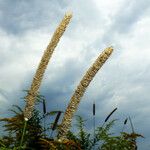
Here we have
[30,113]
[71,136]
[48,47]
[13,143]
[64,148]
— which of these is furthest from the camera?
[48,47]

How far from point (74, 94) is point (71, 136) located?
933 millimetres

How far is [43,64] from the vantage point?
12016mm

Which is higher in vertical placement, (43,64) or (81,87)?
(43,64)

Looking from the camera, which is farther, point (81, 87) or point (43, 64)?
point (43, 64)

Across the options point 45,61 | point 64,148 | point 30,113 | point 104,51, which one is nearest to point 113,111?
point 104,51

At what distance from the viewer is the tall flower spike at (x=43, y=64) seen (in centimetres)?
1127

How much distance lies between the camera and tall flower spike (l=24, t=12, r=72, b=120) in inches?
444

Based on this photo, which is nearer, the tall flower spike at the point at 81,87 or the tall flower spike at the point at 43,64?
the tall flower spike at the point at 81,87

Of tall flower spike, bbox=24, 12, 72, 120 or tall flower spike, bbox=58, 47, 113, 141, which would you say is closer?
tall flower spike, bbox=58, 47, 113, 141

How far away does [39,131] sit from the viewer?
891 cm

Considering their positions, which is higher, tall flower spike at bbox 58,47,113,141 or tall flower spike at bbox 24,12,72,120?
tall flower spike at bbox 24,12,72,120

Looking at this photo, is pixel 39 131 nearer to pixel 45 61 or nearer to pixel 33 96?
pixel 33 96

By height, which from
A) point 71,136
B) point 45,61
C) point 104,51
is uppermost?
point 45,61

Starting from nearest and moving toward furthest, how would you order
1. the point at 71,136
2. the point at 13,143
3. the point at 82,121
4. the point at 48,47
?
the point at 13,143 < the point at 71,136 < the point at 82,121 < the point at 48,47
